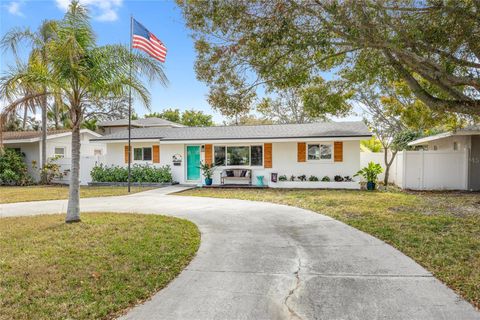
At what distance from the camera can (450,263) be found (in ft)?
16.6

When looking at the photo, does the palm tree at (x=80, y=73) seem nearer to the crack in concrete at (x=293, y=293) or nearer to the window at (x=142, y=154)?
the crack in concrete at (x=293, y=293)

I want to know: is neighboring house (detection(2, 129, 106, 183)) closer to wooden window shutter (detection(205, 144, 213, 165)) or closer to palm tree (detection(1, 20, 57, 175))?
wooden window shutter (detection(205, 144, 213, 165))

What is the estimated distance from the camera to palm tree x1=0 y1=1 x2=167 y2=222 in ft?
24.1

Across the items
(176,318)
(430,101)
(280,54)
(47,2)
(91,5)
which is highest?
(47,2)

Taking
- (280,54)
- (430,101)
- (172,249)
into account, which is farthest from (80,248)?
(430,101)

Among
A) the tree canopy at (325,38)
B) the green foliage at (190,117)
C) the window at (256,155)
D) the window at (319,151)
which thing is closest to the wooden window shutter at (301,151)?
the window at (319,151)

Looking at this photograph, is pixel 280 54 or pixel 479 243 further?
A: pixel 280 54

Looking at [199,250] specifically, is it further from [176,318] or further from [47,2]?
[47,2]

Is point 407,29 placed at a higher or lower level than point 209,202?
higher

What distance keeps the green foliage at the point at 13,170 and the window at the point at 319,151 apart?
54.5 feet

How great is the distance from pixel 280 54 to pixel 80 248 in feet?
21.8

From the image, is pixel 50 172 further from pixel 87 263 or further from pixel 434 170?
pixel 434 170

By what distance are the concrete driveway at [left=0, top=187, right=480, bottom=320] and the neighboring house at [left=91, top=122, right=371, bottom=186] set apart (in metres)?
9.28

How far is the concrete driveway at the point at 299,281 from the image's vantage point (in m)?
3.65
